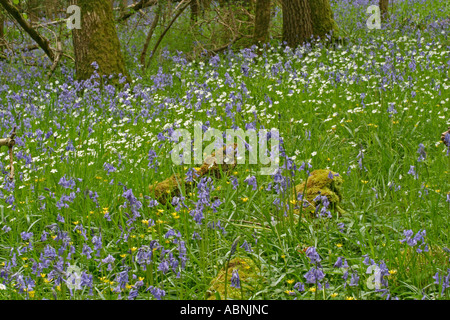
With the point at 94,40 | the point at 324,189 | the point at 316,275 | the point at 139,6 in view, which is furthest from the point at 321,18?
the point at 316,275

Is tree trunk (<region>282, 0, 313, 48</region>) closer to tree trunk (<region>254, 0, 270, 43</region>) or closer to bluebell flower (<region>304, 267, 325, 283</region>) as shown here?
tree trunk (<region>254, 0, 270, 43</region>)

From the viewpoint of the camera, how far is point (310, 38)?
339 inches

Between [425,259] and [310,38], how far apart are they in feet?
20.1

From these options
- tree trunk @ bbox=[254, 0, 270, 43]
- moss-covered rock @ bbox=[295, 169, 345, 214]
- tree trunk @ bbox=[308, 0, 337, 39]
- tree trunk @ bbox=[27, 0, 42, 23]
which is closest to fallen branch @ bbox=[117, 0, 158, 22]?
tree trunk @ bbox=[27, 0, 42, 23]

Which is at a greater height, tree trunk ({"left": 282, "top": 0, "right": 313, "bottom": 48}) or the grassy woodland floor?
tree trunk ({"left": 282, "top": 0, "right": 313, "bottom": 48})

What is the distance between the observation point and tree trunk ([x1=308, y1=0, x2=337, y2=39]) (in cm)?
856

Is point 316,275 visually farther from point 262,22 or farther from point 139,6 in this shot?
point 139,6

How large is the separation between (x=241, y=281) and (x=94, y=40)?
18.5ft

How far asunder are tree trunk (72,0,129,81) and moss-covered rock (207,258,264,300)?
5.29 m

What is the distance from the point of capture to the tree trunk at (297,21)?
336 inches

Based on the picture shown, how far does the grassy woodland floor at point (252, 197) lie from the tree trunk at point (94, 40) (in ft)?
1.48

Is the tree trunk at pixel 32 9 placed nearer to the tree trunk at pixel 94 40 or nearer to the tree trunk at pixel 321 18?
the tree trunk at pixel 94 40
